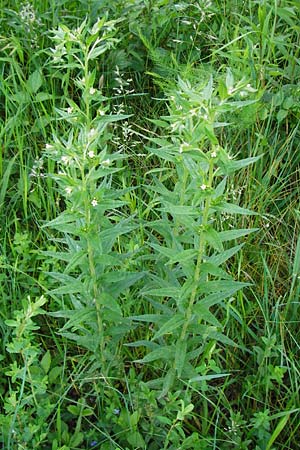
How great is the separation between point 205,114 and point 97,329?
79 cm

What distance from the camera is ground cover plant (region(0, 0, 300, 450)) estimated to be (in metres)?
1.95

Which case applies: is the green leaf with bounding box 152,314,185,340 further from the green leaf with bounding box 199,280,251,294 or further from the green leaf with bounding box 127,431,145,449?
the green leaf with bounding box 127,431,145,449

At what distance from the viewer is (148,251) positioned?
2623 mm

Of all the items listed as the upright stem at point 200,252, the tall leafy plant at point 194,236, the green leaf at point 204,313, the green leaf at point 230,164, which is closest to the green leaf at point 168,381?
the tall leafy plant at point 194,236

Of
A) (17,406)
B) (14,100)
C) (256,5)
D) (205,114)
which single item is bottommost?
(17,406)

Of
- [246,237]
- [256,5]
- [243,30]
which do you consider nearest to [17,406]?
[246,237]

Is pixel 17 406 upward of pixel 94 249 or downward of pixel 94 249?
downward

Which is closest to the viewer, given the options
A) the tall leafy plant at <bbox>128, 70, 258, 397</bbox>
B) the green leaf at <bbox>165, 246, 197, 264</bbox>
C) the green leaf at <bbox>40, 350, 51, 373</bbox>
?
the tall leafy plant at <bbox>128, 70, 258, 397</bbox>

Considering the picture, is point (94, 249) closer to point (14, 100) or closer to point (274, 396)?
point (274, 396)

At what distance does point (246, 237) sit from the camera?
2.75 meters

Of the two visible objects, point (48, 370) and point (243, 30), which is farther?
→ point (243, 30)

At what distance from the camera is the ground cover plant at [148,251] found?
6.40 ft

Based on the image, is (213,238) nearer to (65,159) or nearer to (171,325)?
(171,325)

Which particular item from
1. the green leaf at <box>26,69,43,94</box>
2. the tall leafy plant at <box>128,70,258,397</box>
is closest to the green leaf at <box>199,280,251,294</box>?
the tall leafy plant at <box>128,70,258,397</box>
